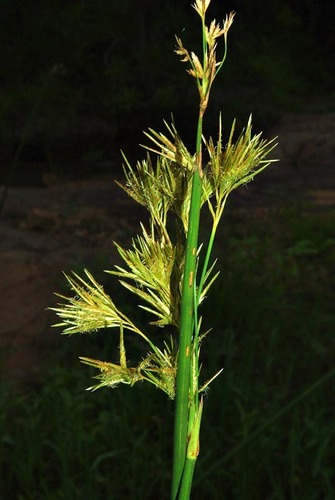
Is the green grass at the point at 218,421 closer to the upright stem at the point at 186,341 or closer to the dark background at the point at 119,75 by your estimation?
the upright stem at the point at 186,341

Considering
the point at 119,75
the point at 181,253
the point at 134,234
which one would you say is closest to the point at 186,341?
the point at 181,253

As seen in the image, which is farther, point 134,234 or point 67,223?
point 67,223

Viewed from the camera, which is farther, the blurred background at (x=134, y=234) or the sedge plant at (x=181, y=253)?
the blurred background at (x=134, y=234)

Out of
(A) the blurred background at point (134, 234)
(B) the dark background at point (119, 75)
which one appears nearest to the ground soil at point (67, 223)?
(A) the blurred background at point (134, 234)

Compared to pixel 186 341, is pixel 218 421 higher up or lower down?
higher up

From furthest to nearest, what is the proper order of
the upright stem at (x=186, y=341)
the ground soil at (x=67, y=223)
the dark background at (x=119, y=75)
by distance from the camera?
the dark background at (x=119, y=75) < the ground soil at (x=67, y=223) < the upright stem at (x=186, y=341)

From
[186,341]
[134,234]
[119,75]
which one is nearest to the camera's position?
[186,341]

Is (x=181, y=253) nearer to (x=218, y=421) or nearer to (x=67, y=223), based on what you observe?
(x=218, y=421)
